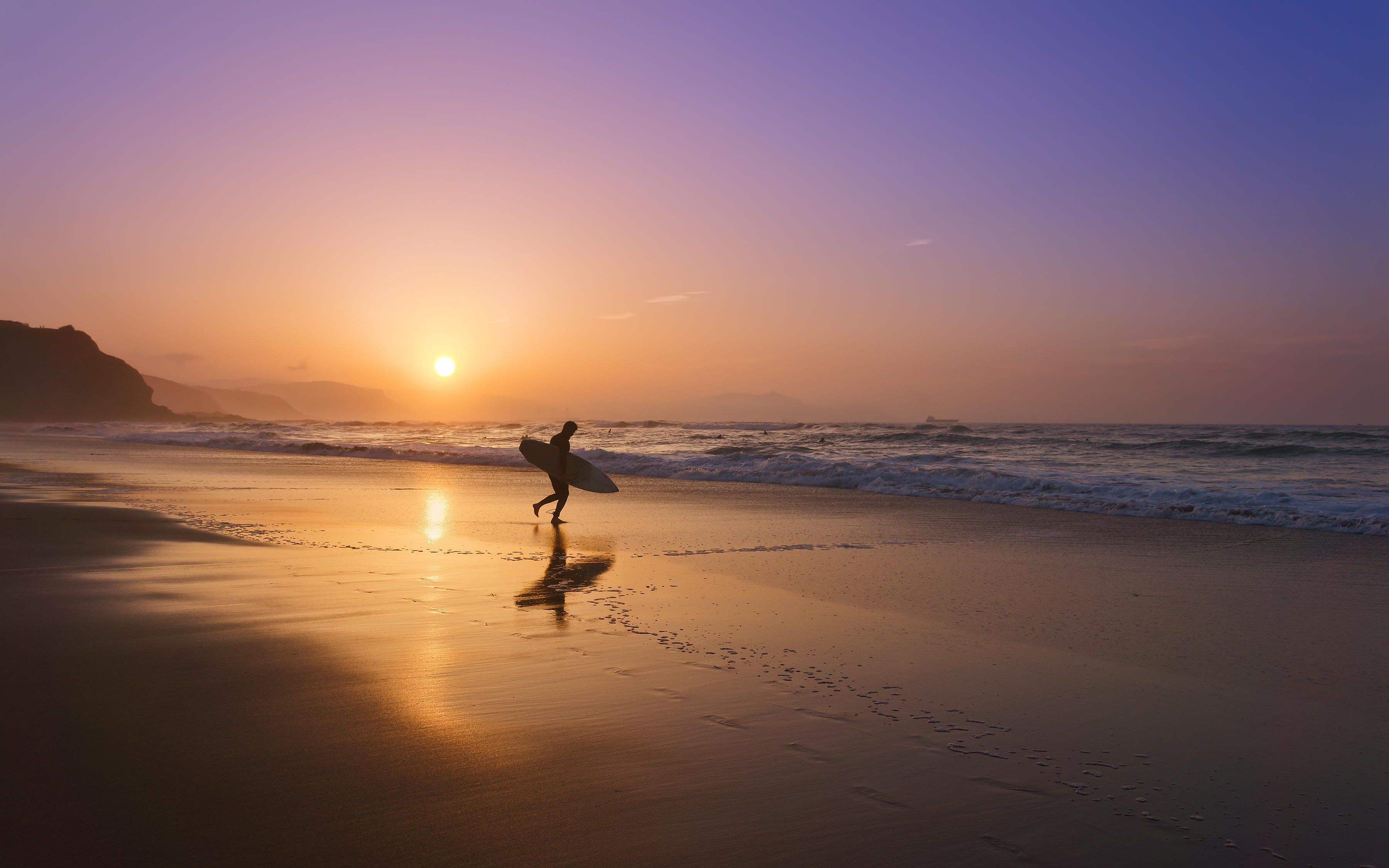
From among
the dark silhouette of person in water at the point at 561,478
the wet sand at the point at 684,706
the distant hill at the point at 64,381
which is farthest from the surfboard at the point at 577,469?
the distant hill at the point at 64,381

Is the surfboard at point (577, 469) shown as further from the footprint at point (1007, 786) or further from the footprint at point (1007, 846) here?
the footprint at point (1007, 846)

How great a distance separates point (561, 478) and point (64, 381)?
12529cm

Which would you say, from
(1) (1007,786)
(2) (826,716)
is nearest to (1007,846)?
(1) (1007,786)

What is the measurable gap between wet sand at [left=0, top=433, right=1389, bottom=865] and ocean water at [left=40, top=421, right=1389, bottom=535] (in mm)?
6422

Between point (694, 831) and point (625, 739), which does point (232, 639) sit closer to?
point (625, 739)

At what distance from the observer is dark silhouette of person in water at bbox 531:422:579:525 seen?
42.6 ft

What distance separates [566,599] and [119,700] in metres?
3.29

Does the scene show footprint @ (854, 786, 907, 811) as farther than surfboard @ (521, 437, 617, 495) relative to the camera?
No

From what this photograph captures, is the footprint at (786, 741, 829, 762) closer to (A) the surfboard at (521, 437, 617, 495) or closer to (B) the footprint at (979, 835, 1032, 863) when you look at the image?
(B) the footprint at (979, 835, 1032, 863)

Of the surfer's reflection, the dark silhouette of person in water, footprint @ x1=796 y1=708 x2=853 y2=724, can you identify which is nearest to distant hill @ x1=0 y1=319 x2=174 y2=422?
the dark silhouette of person in water

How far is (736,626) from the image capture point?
6.20m

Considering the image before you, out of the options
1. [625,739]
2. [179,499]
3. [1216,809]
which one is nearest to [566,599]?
[625,739]

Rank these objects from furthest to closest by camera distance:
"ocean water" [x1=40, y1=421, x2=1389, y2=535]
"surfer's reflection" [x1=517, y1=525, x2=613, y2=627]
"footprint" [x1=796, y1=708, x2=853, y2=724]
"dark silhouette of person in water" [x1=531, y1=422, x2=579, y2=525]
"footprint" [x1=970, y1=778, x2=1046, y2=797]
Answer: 1. "ocean water" [x1=40, y1=421, x2=1389, y2=535]
2. "dark silhouette of person in water" [x1=531, y1=422, x2=579, y2=525]
3. "surfer's reflection" [x1=517, y1=525, x2=613, y2=627]
4. "footprint" [x1=796, y1=708, x2=853, y2=724]
5. "footprint" [x1=970, y1=778, x2=1046, y2=797]

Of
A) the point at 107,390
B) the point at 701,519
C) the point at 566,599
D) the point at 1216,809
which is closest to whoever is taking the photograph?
the point at 1216,809
